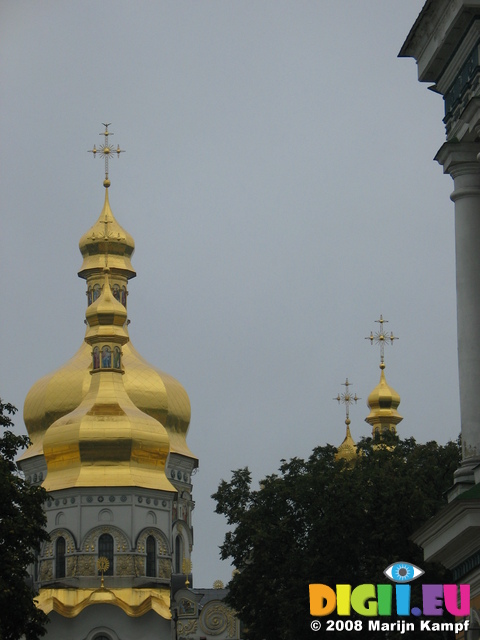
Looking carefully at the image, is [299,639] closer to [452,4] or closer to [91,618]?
[452,4]

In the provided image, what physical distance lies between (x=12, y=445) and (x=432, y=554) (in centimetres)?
1587

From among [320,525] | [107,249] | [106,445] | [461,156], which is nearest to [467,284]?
[461,156]

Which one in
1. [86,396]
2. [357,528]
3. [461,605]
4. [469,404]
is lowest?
[461,605]

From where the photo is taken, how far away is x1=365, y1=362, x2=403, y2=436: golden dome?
270 ft

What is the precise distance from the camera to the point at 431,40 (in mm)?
23703

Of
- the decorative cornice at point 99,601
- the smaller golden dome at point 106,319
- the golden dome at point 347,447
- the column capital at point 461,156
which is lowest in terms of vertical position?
the column capital at point 461,156

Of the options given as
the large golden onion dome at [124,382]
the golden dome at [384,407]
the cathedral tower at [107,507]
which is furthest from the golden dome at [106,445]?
the golden dome at [384,407]

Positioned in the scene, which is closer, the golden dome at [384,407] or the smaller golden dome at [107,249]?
the golden dome at [384,407]

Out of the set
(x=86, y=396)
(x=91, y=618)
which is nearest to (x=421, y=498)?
(x=91, y=618)

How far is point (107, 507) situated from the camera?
242 ft

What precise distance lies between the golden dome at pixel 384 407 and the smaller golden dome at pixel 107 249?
13.0m

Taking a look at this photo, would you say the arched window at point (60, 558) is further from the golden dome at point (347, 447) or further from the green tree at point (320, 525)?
the green tree at point (320, 525)

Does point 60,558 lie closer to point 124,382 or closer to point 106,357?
point 106,357

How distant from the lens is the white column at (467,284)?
75.2 feet
